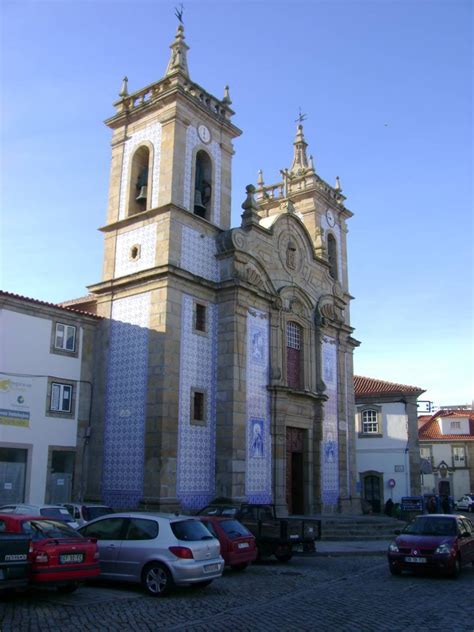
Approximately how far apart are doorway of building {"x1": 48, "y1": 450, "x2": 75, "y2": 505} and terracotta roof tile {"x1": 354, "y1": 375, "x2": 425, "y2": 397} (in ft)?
70.7

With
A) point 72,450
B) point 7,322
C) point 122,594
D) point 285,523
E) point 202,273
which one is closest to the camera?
point 122,594

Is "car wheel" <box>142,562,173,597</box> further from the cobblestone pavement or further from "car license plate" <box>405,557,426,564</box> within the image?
"car license plate" <box>405,557,426,564</box>

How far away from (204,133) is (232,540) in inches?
668

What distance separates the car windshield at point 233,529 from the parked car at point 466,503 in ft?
130

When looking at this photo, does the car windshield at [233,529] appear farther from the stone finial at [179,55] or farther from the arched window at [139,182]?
the stone finial at [179,55]

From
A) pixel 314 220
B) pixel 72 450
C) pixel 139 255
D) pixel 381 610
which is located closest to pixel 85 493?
pixel 72 450

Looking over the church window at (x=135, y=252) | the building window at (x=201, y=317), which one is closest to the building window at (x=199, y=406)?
the building window at (x=201, y=317)

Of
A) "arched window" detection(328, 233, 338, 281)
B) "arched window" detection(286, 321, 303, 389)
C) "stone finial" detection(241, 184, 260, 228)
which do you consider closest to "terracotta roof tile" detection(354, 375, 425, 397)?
"arched window" detection(328, 233, 338, 281)

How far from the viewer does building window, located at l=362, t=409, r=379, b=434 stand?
39.0 meters

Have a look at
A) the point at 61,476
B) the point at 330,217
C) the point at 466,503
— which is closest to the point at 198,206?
the point at 61,476

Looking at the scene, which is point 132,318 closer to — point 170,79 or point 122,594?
point 170,79

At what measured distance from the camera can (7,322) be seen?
20.7 metres

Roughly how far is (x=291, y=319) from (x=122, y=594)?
1713cm

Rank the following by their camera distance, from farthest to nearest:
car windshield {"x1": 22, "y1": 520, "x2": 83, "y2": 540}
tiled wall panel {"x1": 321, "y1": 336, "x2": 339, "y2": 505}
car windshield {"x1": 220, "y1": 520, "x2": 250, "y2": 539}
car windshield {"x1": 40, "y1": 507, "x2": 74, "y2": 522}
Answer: tiled wall panel {"x1": 321, "y1": 336, "x2": 339, "y2": 505} < car windshield {"x1": 40, "y1": 507, "x2": 74, "y2": 522} < car windshield {"x1": 220, "y1": 520, "x2": 250, "y2": 539} < car windshield {"x1": 22, "y1": 520, "x2": 83, "y2": 540}
